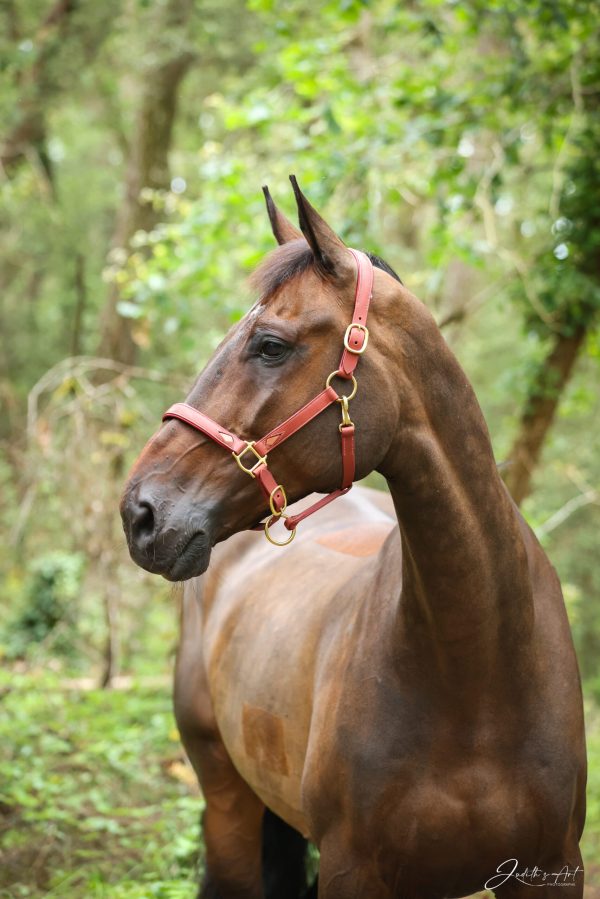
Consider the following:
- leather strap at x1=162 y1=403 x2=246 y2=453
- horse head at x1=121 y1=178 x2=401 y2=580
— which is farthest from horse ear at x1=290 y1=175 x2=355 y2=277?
leather strap at x1=162 y1=403 x2=246 y2=453

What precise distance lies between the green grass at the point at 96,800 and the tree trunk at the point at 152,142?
4.44 meters

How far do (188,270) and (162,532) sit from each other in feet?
16.4

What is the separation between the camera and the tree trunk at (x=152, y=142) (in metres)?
10.3

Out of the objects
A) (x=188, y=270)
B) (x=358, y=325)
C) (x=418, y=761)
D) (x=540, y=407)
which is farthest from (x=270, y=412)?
(x=540, y=407)

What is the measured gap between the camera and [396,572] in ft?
8.29

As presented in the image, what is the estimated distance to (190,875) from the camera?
4.27 m

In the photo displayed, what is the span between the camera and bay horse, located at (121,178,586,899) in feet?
6.85

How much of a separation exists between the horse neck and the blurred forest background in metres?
2.47

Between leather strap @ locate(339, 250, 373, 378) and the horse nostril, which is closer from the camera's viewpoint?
the horse nostril

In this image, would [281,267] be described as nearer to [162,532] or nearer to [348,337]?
[348,337]

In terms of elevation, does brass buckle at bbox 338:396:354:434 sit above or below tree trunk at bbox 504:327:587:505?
above

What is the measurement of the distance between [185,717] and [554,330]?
434cm

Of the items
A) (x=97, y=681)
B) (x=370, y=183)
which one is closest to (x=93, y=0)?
(x=370, y=183)

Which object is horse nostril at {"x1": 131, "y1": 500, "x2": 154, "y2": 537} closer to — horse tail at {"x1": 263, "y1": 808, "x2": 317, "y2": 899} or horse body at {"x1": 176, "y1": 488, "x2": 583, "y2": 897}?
horse body at {"x1": 176, "y1": 488, "x2": 583, "y2": 897}
